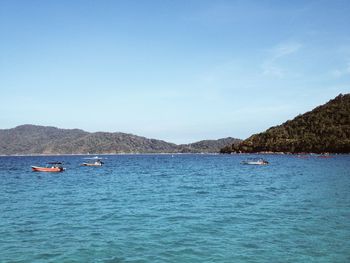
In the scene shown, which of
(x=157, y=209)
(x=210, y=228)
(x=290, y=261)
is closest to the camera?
(x=290, y=261)

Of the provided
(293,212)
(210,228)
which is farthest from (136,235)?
(293,212)

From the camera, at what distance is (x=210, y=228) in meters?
26.1

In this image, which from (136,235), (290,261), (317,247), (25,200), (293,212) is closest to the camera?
(290,261)

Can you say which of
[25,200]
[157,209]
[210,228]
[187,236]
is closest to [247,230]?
[210,228]

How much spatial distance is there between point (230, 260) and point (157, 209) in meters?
16.9

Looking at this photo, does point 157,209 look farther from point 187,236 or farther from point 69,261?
point 69,261

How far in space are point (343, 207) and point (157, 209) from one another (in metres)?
17.0

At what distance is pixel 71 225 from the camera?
2767 cm

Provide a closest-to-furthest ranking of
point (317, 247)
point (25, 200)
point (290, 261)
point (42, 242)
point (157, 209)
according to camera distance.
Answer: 1. point (290, 261)
2. point (317, 247)
3. point (42, 242)
4. point (157, 209)
5. point (25, 200)

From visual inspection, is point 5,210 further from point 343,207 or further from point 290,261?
point 343,207

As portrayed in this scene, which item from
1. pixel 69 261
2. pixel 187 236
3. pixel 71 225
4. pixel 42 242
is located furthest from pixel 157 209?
pixel 69 261

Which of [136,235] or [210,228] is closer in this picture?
[136,235]

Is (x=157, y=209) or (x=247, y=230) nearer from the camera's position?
(x=247, y=230)

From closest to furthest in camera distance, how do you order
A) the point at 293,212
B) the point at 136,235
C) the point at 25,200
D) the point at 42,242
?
the point at 42,242
the point at 136,235
the point at 293,212
the point at 25,200
